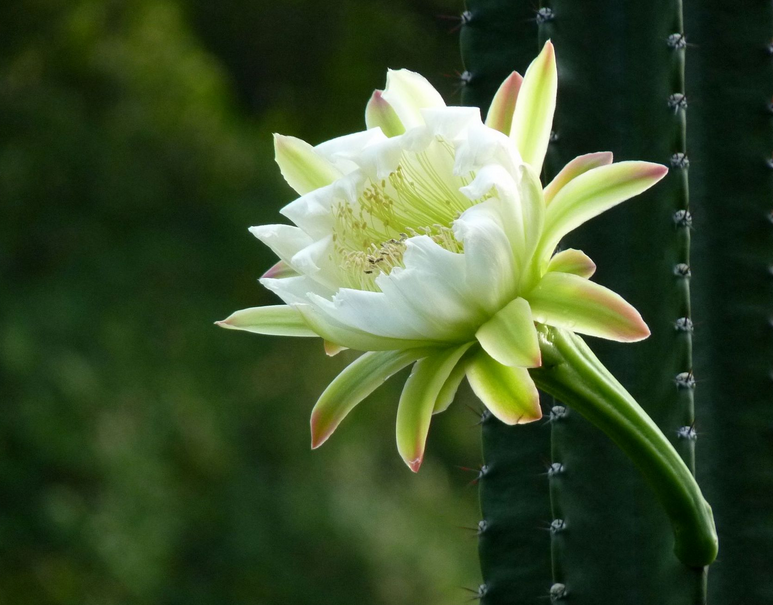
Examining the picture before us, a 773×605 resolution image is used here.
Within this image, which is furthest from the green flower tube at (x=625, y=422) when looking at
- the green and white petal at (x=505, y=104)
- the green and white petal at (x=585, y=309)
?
the green and white petal at (x=505, y=104)

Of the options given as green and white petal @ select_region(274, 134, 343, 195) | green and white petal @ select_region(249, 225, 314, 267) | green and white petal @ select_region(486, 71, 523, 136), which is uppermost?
green and white petal @ select_region(486, 71, 523, 136)

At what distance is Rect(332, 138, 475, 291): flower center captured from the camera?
561mm

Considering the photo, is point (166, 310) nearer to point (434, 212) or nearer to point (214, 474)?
point (214, 474)

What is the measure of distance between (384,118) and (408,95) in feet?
0.07

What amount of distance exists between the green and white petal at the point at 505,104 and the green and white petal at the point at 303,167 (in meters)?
0.09

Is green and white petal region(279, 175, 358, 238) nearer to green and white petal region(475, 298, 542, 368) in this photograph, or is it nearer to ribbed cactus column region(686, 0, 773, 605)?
green and white petal region(475, 298, 542, 368)

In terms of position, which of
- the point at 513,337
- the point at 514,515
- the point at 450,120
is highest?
the point at 450,120

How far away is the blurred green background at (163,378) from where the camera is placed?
332 cm

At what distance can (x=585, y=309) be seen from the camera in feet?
1.58

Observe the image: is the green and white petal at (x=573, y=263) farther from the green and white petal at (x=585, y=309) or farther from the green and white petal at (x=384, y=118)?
the green and white petal at (x=384, y=118)

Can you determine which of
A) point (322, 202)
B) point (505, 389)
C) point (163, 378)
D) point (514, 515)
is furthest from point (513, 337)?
point (163, 378)

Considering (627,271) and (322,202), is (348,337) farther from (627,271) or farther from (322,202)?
(627,271)

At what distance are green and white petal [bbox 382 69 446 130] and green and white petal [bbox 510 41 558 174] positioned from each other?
5 cm

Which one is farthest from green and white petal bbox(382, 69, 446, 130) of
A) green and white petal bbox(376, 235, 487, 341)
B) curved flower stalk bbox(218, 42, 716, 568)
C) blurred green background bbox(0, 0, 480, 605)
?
blurred green background bbox(0, 0, 480, 605)
